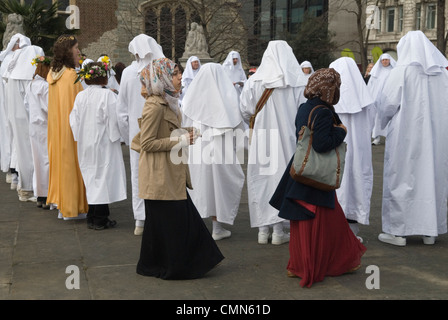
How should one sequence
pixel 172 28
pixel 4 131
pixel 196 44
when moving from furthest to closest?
pixel 172 28
pixel 196 44
pixel 4 131

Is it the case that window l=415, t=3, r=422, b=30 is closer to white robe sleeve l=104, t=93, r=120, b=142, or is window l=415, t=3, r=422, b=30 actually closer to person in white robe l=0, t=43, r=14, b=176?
person in white robe l=0, t=43, r=14, b=176

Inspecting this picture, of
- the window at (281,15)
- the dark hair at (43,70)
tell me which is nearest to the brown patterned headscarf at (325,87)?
the dark hair at (43,70)

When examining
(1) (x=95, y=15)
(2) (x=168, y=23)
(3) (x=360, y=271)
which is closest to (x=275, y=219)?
(3) (x=360, y=271)

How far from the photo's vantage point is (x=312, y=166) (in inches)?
189

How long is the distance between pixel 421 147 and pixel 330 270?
1895 mm

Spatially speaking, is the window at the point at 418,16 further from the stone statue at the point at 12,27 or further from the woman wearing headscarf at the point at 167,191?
the woman wearing headscarf at the point at 167,191

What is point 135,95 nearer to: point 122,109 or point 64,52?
point 122,109

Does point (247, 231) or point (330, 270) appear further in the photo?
point (247, 231)

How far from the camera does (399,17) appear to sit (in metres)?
39.7

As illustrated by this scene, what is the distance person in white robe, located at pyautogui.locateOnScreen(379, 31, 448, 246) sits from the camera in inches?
243

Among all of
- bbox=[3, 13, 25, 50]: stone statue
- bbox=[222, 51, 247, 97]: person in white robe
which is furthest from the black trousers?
bbox=[222, 51, 247, 97]: person in white robe

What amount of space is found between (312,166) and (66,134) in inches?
141

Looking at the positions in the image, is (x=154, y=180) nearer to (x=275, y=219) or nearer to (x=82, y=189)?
(x=275, y=219)

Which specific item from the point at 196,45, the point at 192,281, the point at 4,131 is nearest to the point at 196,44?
the point at 196,45
